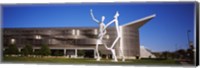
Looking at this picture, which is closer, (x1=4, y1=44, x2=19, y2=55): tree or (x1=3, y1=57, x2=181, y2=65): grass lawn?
(x1=3, y1=57, x2=181, y2=65): grass lawn

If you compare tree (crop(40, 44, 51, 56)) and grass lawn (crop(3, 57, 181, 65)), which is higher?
tree (crop(40, 44, 51, 56))

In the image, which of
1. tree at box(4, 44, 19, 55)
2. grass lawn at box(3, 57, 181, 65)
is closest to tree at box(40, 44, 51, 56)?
grass lawn at box(3, 57, 181, 65)

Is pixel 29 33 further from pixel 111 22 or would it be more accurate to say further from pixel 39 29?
pixel 111 22

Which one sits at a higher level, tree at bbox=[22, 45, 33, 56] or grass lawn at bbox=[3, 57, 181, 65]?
tree at bbox=[22, 45, 33, 56]

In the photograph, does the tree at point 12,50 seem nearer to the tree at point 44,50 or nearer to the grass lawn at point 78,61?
the grass lawn at point 78,61

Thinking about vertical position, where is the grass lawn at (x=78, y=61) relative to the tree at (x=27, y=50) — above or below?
below

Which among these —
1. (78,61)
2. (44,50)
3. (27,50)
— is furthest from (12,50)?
(78,61)

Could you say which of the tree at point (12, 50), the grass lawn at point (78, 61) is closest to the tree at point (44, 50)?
the grass lawn at point (78, 61)

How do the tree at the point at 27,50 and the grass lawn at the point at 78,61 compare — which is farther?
the tree at the point at 27,50

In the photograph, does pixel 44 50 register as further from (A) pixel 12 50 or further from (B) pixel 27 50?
(A) pixel 12 50

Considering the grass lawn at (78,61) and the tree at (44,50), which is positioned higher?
the tree at (44,50)

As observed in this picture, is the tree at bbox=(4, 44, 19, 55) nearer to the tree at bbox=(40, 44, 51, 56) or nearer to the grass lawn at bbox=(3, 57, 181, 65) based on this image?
the grass lawn at bbox=(3, 57, 181, 65)

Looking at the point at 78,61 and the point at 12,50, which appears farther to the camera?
the point at 12,50

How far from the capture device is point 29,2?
4.84 meters
